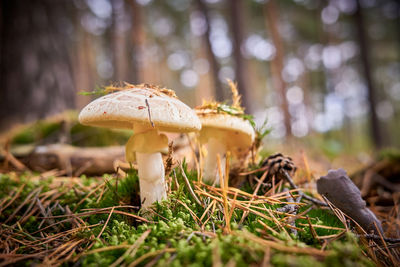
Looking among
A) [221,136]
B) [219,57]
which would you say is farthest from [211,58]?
[221,136]

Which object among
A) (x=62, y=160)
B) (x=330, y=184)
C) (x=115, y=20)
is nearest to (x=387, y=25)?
(x=115, y=20)

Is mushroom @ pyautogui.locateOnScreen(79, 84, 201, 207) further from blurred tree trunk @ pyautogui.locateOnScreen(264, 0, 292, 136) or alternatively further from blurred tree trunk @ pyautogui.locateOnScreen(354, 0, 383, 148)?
blurred tree trunk @ pyautogui.locateOnScreen(354, 0, 383, 148)

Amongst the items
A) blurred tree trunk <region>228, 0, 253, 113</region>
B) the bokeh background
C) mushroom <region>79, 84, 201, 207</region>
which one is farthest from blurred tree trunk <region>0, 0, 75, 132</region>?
blurred tree trunk <region>228, 0, 253, 113</region>

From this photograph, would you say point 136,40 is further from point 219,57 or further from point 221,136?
point 221,136

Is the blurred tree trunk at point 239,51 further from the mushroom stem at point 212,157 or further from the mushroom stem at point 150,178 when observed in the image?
the mushroom stem at point 150,178

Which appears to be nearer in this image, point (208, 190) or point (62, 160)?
point (208, 190)

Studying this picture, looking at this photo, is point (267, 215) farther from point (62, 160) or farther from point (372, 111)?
point (372, 111)

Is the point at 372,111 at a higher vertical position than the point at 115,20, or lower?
lower
